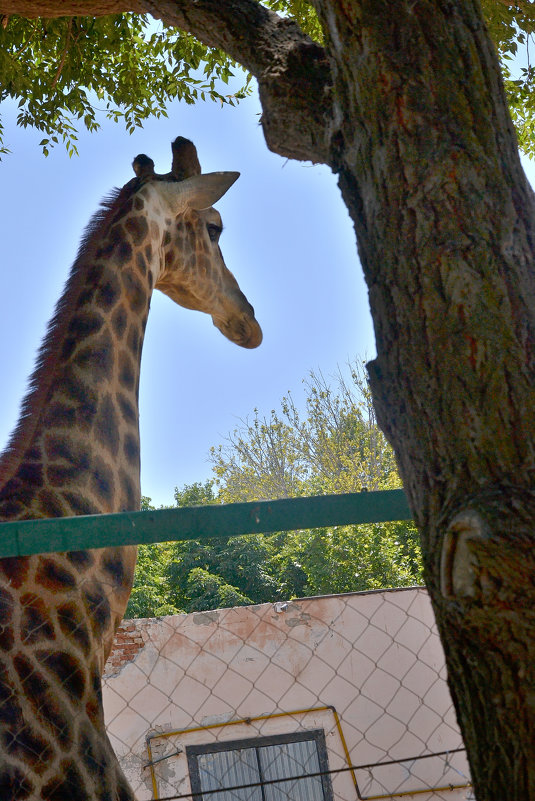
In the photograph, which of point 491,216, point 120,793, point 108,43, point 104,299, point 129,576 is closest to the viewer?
point 491,216

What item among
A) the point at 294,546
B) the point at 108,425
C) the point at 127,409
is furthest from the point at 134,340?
the point at 294,546

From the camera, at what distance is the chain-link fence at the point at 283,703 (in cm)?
820

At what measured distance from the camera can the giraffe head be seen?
11.6 feet

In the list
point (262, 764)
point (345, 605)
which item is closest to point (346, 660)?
point (345, 605)

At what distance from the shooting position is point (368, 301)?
4.89 ft

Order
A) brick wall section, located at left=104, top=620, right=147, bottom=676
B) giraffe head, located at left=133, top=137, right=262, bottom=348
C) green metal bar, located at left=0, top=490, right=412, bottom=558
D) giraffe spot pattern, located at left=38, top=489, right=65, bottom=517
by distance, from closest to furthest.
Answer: green metal bar, located at left=0, top=490, right=412, bottom=558 → giraffe spot pattern, located at left=38, top=489, right=65, bottom=517 → giraffe head, located at left=133, top=137, right=262, bottom=348 → brick wall section, located at left=104, top=620, right=147, bottom=676

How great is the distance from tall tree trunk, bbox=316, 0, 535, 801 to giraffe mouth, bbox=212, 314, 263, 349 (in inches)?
95.9

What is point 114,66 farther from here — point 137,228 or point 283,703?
point 283,703

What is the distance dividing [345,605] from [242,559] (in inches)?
450

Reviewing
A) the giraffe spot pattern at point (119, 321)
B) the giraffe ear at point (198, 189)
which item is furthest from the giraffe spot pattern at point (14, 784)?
the giraffe ear at point (198, 189)

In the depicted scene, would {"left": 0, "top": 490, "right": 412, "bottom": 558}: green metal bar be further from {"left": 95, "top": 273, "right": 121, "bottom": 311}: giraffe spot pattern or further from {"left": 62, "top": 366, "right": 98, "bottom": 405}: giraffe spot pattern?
{"left": 95, "top": 273, "right": 121, "bottom": 311}: giraffe spot pattern

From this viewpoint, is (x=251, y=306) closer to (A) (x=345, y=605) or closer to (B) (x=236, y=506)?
(B) (x=236, y=506)

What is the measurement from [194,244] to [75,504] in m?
1.67

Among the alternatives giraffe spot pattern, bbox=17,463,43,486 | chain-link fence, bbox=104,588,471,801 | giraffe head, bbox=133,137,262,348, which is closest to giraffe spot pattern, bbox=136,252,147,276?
giraffe head, bbox=133,137,262,348
